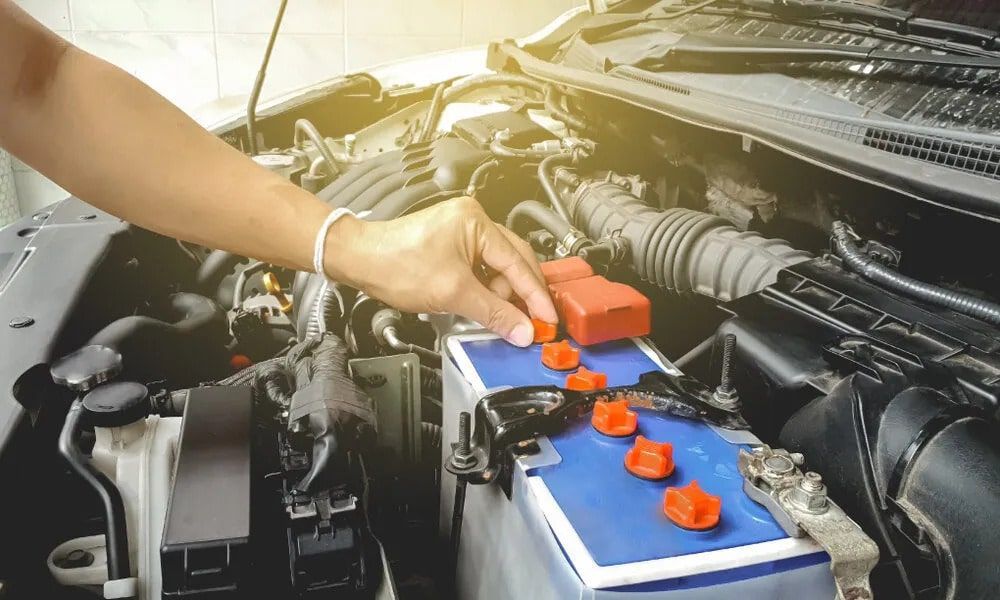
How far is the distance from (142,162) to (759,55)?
820 millimetres

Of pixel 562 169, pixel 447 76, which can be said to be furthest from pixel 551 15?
pixel 562 169

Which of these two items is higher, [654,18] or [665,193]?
[654,18]

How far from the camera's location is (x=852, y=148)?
0.79 m

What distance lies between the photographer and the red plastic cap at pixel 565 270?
86 centimetres

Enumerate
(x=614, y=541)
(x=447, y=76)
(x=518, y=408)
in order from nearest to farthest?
1. (x=614, y=541)
2. (x=518, y=408)
3. (x=447, y=76)

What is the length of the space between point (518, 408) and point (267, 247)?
389 mm

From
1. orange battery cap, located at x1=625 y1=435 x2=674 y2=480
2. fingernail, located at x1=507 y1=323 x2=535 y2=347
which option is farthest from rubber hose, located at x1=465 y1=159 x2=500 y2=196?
orange battery cap, located at x1=625 y1=435 x2=674 y2=480

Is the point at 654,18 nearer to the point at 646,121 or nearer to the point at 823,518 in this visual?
the point at 646,121

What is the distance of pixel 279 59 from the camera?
11.1 ft

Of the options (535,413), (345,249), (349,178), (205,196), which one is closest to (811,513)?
(535,413)

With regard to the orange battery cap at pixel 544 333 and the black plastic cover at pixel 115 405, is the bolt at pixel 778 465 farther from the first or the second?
the black plastic cover at pixel 115 405

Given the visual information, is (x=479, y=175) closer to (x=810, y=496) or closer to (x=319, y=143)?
(x=319, y=143)

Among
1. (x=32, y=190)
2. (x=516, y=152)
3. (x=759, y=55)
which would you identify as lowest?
(x=32, y=190)

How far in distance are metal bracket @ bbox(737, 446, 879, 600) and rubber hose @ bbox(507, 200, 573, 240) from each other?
0.56 meters
